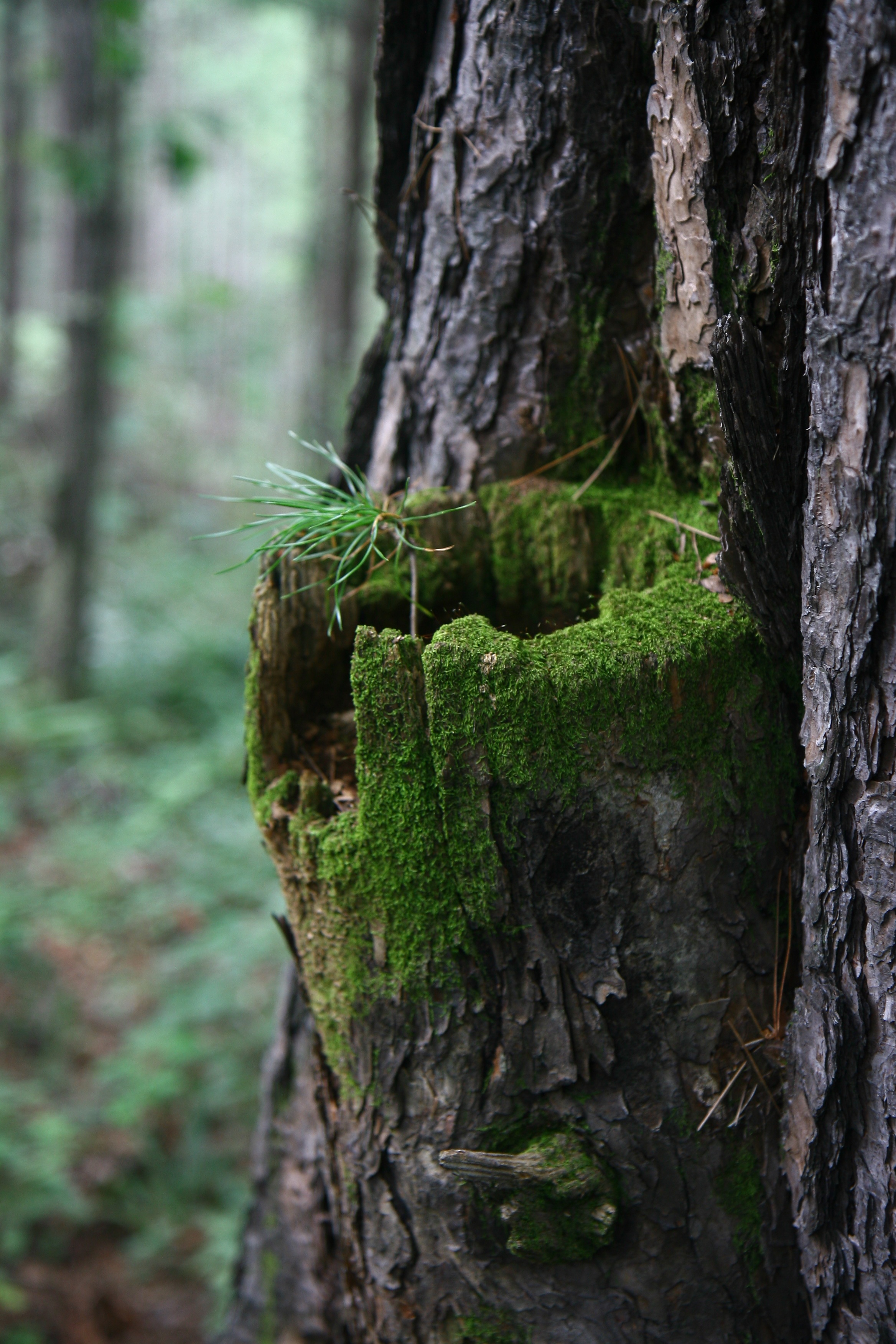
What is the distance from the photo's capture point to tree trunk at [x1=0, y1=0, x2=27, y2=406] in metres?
12.7

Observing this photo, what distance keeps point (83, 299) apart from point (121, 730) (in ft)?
11.9

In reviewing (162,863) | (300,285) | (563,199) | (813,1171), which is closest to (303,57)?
(300,285)

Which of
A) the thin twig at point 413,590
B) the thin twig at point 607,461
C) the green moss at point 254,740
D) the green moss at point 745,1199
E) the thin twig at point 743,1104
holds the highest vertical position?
the thin twig at point 607,461

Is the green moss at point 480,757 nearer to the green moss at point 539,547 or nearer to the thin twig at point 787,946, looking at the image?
the thin twig at point 787,946

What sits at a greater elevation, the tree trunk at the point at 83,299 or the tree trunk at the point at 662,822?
the tree trunk at the point at 83,299

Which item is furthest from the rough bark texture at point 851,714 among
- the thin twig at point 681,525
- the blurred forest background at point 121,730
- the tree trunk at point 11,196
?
the tree trunk at point 11,196

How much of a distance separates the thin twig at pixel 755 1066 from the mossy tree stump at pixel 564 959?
1cm

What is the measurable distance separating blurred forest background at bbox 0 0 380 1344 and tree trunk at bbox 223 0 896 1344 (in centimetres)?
81

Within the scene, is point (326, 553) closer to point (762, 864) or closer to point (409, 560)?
point (409, 560)

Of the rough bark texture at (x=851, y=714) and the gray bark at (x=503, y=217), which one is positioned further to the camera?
the gray bark at (x=503, y=217)

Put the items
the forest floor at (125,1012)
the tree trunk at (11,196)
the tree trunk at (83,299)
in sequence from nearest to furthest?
the forest floor at (125,1012) → the tree trunk at (83,299) → the tree trunk at (11,196)

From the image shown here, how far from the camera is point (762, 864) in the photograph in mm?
1335

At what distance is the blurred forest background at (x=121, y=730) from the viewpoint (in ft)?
11.9

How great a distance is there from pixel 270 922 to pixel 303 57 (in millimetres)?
19971
